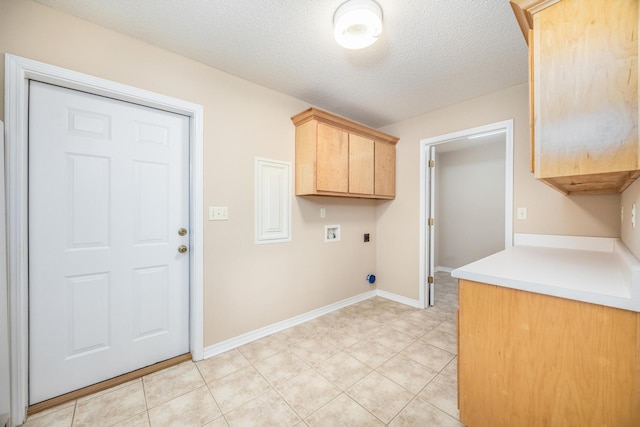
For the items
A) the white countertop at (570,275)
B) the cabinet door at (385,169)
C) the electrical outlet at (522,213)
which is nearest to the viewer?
the white countertop at (570,275)

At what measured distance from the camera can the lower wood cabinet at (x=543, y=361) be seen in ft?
2.90

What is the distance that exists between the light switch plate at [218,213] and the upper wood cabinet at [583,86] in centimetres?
202

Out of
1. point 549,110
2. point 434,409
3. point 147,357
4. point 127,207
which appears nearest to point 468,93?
point 549,110

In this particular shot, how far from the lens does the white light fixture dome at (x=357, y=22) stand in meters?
1.35

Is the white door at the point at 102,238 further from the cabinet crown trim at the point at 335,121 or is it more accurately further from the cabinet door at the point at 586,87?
the cabinet door at the point at 586,87

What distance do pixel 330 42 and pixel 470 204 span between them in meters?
4.03

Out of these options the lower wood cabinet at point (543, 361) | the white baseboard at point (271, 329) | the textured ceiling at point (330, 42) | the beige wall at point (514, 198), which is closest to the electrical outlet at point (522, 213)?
the beige wall at point (514, 198)

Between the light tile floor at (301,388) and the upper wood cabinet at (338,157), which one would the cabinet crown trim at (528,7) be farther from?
the light tile floor at (301,388)

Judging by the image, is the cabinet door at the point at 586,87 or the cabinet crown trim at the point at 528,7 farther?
the cabinet crown trim at the point at 528,7

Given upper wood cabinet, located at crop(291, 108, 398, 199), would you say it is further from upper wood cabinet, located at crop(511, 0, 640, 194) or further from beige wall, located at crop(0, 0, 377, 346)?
upper wood cabinet, located at crop(511, 0, 640, 194)

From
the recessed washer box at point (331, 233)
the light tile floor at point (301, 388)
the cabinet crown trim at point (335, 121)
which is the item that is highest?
the cabinet crown trim at point (335, 121)

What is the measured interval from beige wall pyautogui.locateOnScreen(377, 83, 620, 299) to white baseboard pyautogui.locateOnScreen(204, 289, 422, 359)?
93 millimetres

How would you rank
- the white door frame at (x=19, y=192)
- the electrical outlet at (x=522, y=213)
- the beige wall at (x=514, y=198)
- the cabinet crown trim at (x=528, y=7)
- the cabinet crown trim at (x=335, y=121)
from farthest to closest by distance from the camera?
the cabinet crown trim at (x=335, y=121) → the electrical outlet at (x=522, y=213) → the beige wall at (x=514, y=198) → the white door frame at (x=19, y=192) → the cabinet crown trim at (x=528, y=7)

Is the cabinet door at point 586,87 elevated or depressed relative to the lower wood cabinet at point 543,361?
elevated
